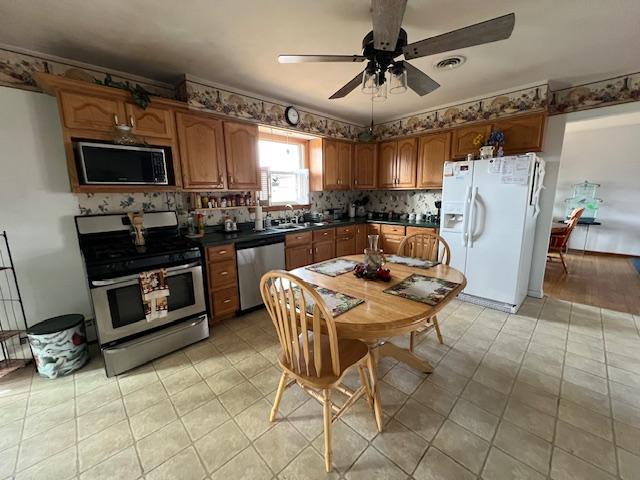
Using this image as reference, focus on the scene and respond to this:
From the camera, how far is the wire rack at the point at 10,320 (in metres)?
2.12

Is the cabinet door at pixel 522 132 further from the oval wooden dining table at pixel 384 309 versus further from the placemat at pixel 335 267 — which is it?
the placemat at pixel 335 267

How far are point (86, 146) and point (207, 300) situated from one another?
1.67 m

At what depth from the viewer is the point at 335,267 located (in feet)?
6.91

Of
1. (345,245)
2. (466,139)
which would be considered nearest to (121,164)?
(345,245)

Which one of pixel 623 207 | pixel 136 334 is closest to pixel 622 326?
pixel 623 207

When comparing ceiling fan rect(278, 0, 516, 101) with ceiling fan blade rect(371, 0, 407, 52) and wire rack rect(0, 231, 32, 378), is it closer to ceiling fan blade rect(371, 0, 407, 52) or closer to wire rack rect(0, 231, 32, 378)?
ceiling fan blade rect(371, 0, 407, 52)

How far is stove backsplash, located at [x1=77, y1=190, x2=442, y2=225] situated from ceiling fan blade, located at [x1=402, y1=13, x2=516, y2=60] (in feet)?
8.50

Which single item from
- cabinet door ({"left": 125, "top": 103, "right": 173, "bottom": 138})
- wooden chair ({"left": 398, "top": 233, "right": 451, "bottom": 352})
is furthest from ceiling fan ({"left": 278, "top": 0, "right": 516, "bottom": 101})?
cabinet door ({"left": 125, "top": 103, "right": 173, "bottom": 138})

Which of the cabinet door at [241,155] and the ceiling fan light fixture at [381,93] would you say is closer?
the ceiling fan light fixture at [381,93]

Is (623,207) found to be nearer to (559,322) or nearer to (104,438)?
(559,322)

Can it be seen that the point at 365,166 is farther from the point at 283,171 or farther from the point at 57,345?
the point at 57,345

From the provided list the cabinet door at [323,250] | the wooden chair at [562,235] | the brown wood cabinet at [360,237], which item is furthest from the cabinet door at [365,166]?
the wooden chair at [562,235]

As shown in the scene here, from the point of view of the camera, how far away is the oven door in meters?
1.99

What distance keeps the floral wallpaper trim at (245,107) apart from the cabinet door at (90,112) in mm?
646
